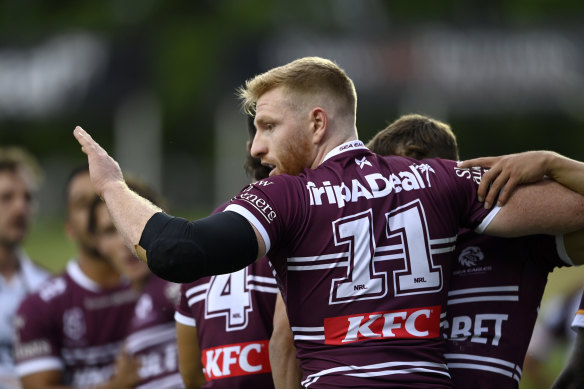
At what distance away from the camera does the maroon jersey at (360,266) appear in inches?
143

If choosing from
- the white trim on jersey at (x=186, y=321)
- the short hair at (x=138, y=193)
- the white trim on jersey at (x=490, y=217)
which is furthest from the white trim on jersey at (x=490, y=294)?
the short hair at (x=138, y=193)

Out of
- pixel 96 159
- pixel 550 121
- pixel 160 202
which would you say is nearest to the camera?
pixel 96 159

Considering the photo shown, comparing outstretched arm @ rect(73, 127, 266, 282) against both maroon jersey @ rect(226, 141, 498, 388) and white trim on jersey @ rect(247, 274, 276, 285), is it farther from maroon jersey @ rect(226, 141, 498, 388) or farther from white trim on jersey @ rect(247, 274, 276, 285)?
white trim on jersey @ rect(247, 274, 276, 285)

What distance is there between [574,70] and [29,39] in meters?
15.5

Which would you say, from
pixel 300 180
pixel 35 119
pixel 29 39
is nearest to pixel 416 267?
pixel 300 180

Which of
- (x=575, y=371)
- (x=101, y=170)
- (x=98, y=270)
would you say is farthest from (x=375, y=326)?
(x=98, y=270)

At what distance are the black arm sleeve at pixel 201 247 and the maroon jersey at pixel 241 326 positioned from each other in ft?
3.19

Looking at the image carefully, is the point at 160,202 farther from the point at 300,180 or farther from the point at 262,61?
the point at 262,61

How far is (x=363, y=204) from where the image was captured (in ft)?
12.1

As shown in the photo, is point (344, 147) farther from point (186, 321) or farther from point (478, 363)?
point (186, 321)

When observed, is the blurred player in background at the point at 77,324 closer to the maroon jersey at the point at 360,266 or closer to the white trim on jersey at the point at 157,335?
the white trim on jersey at the point at 157,335

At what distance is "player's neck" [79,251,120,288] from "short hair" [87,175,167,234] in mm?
203

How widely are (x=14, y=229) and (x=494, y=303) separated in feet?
17.6

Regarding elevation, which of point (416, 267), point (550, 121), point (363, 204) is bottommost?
point (550, 121)
